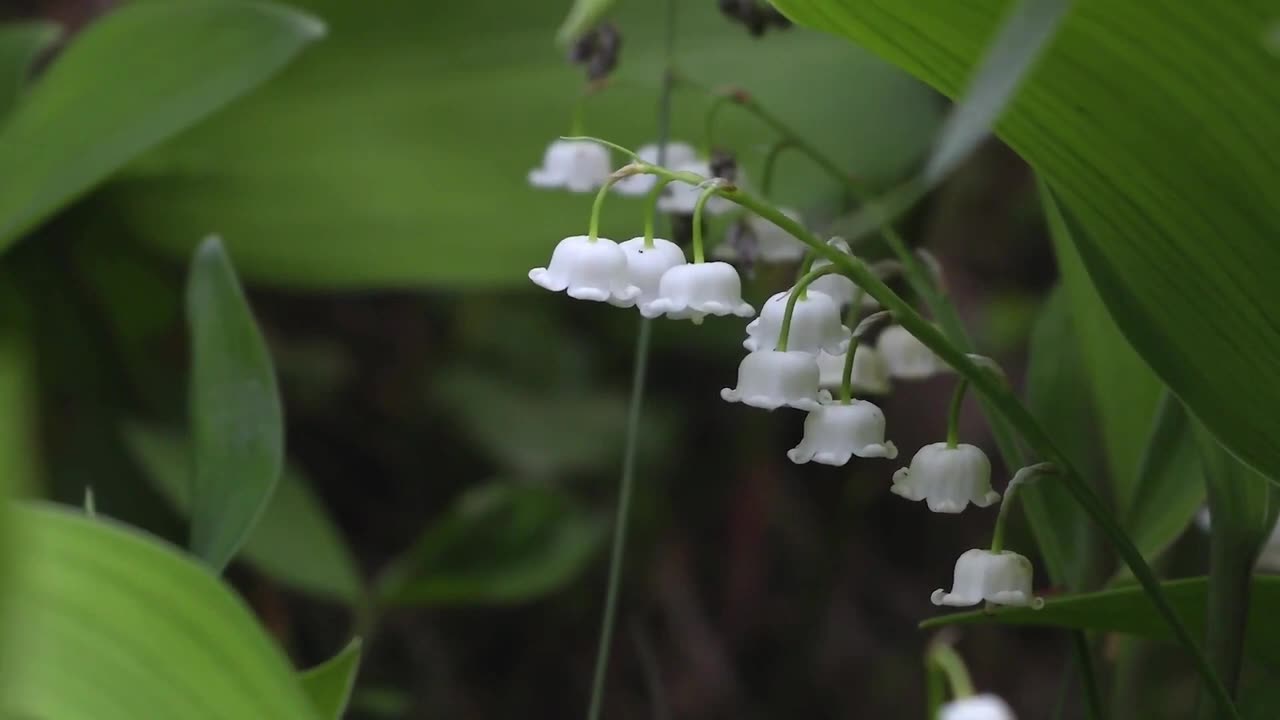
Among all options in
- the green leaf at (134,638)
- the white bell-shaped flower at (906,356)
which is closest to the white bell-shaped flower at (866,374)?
the white bell-shaped flower at (906,356)

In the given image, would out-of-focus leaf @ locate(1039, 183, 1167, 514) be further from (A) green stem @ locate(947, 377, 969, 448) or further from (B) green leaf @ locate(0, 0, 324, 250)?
(B) green leaf @ locate(0, 0, 324, 250)

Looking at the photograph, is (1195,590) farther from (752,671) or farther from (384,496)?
(384,496)

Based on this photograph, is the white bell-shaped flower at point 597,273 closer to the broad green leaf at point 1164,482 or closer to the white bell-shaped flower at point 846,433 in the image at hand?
the white bell-shaped flower at point 846,433

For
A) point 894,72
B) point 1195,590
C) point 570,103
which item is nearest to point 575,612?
point 570,103

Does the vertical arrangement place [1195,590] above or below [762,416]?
below

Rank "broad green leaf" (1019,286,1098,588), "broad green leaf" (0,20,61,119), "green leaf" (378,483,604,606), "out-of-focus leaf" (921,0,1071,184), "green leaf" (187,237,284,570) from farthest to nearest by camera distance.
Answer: "green leaf" (378,483,604,606)
"broad green leaf" (0,20,61,119)
"broad green leaf" (1019,286,1098,588)
"green leaf" (187,237,284,570)
"out-of-focus leaf" (921,0,1071,184)

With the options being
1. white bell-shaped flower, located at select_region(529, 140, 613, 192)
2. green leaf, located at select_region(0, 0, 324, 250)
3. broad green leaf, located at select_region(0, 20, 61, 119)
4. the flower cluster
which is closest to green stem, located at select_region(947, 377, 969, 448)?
the flower cluster
